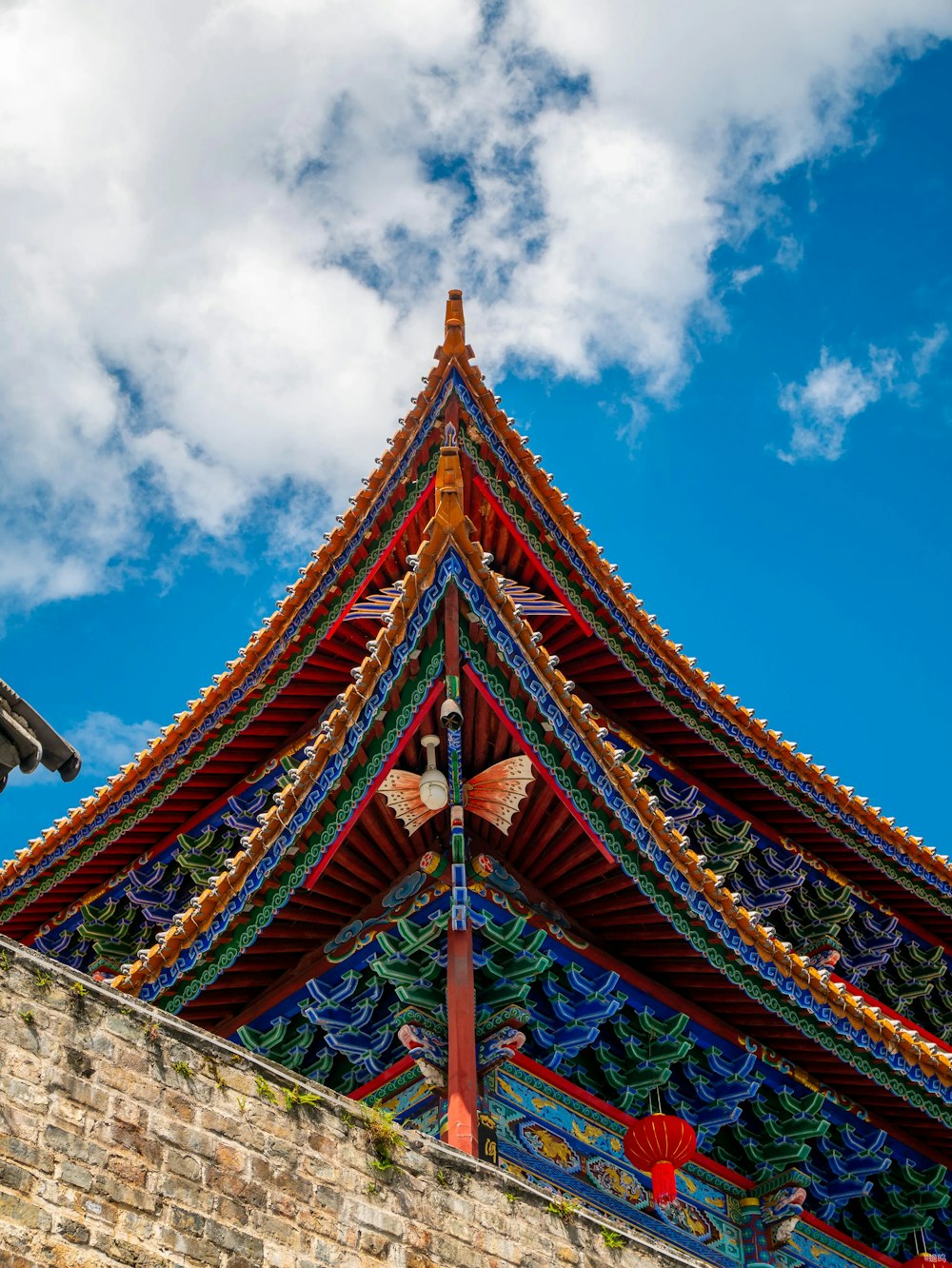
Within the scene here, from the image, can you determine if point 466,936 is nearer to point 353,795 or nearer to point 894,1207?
point 353,795

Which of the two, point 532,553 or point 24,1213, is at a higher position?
point 532,553

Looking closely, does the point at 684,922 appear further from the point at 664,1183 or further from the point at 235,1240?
the point at 235,1240

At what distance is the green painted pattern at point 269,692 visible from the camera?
15039 millimetres

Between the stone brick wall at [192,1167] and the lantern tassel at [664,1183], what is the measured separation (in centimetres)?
257

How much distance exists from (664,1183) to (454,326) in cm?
764

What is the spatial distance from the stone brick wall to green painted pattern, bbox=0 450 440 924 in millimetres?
7224

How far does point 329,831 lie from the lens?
430 inches

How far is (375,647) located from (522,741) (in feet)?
3.91

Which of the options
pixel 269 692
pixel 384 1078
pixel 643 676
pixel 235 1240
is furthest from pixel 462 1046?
pixel 643 676

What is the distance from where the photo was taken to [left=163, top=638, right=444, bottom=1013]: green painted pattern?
1086 cm

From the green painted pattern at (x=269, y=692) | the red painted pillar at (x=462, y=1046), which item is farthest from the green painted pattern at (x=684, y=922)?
the green painted pattern at (x=269, y=692)

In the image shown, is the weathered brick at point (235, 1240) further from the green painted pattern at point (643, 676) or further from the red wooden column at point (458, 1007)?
the green painted pattern at point (643, 676)

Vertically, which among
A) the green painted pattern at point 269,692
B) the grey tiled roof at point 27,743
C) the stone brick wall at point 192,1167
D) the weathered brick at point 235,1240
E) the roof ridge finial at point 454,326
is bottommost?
the weathered brick at point 235,1240

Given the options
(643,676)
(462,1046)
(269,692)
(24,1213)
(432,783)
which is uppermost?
(643,676)
